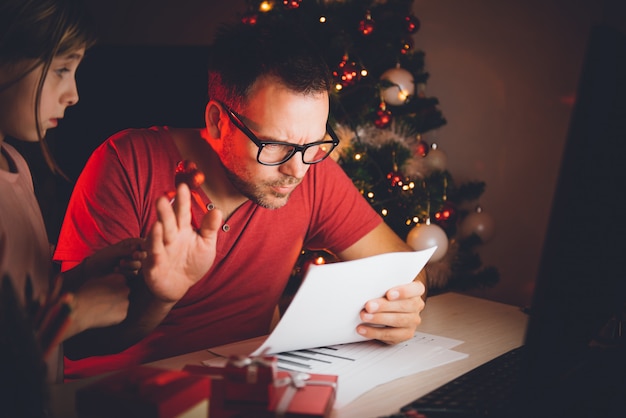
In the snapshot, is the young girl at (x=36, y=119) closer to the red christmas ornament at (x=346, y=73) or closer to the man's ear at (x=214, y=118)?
the man's ear at (x=214, y=118)

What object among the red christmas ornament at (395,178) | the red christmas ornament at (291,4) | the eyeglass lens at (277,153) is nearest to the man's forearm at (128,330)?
the eyeglass lens at (277,153)

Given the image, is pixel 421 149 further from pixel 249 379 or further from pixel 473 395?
pixel 249 379

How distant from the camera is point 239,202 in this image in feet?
4.99

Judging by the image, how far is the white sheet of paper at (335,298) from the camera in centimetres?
97

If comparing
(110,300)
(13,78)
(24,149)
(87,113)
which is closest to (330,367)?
(110,300)

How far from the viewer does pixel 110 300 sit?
2.99 feet

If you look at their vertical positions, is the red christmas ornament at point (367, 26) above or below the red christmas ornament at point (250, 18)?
above

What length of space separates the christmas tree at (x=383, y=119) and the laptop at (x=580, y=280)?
3.64ft

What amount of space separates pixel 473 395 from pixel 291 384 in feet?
0.90

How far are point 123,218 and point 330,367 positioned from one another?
62 cm

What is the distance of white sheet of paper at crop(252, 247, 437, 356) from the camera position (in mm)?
973

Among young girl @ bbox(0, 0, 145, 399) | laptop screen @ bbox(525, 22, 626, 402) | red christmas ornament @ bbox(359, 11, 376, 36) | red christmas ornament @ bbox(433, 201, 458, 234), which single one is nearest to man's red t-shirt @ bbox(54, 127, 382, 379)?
young girl @ bbox(0, 0, 145, 399)

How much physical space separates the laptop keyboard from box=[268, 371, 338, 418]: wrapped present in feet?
0.30

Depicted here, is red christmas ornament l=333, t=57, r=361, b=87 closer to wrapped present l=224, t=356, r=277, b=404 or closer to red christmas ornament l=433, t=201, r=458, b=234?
red christmas ornament l=433, t=201, r=458, b=234
